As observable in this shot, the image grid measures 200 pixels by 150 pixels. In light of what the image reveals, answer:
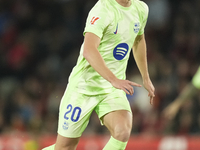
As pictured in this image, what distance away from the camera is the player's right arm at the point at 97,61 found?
342cm

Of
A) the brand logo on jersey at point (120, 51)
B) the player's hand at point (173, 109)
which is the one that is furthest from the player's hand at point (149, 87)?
the player's hand at point (173, 109)

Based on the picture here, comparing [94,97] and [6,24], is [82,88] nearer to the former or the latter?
[94,97]

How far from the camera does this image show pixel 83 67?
4.10 meters

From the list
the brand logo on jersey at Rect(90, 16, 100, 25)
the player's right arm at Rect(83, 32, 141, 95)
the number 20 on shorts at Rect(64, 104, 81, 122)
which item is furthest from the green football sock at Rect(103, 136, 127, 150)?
the brand logo on jersey at Rect(90, 16, 100, 25)

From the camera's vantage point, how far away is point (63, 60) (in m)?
9.62

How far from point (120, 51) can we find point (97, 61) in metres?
0.52

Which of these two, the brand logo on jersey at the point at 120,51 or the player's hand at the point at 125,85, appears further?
the brand logo on jersey at the point at 120,51

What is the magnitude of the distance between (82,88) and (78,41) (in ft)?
19.4

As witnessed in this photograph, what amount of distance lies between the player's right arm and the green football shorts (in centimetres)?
53

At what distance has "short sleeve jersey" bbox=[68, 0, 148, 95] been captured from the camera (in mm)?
3793

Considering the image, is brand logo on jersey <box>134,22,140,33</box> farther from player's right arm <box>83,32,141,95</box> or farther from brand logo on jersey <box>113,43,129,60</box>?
player's right arm <box>83,32,141,95</box>

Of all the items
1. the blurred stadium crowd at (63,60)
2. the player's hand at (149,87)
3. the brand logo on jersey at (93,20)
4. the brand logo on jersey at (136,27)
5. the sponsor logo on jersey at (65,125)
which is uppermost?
the brand logo on jersey at (93,20)

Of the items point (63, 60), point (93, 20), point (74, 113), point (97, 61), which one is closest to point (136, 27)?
point (93, 20)

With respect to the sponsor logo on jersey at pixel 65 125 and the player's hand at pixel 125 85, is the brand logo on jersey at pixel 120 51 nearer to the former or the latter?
the player's hand at pixel 125 85
